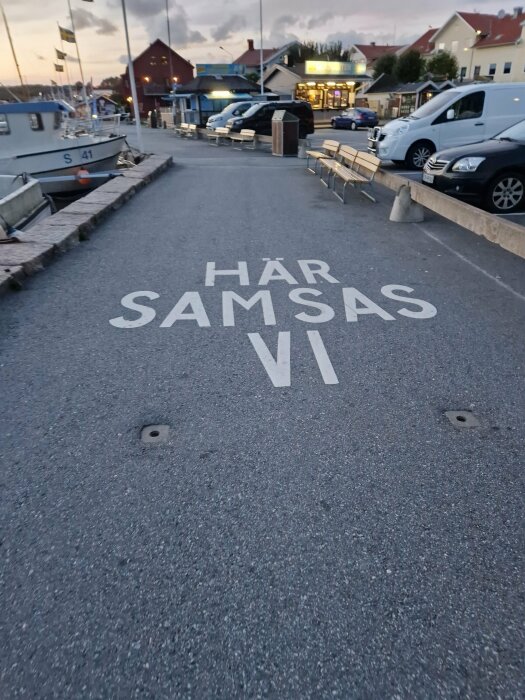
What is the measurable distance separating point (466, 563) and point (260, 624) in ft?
3.34

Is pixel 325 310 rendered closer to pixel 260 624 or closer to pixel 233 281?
pixel 233 281

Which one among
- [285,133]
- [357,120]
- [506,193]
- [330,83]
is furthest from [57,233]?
[330,83]

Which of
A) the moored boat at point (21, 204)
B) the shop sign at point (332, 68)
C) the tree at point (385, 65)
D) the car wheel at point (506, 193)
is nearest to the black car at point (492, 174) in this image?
the car wheel at point (506, 193)

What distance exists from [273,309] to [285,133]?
627 inches

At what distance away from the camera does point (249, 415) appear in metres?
3.35

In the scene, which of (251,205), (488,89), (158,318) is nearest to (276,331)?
(158,318)

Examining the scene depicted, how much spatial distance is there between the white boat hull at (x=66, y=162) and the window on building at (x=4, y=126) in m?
1.00

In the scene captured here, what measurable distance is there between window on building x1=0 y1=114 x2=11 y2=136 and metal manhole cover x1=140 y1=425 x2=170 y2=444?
15282 millimetres

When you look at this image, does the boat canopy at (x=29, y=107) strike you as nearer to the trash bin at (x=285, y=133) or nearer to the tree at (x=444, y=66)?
the trash bin at (x=285, y=133)

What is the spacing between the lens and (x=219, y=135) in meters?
24.2

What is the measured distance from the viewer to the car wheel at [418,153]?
45.8 feet

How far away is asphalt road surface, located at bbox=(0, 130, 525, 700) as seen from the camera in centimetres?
192

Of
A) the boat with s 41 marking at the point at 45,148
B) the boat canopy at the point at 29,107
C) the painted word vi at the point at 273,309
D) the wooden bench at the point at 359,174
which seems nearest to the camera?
the painted word vi at the point at 273,309

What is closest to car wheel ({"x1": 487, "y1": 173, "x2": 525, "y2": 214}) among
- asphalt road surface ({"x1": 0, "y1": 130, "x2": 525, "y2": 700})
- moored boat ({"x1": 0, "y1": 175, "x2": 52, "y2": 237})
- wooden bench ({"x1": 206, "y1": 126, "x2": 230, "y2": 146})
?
asphalt road surface ({"x1": 0, "y1": 130, "x2": 525, "y2": 700})
